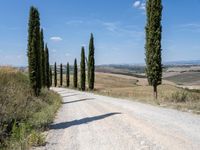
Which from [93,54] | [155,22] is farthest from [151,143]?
[93,54]

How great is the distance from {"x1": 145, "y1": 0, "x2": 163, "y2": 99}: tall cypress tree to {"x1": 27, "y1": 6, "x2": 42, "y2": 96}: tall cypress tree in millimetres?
10165

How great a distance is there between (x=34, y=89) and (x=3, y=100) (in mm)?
14309

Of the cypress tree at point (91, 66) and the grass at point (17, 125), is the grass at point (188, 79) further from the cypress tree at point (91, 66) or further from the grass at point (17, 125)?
the grass at point (17, 125)

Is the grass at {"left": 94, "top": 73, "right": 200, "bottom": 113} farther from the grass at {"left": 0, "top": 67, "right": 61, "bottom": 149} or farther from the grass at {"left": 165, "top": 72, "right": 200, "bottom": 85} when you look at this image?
A: the grass at {"left": 165, "top": 72, "right": 200, "bottom": 85}

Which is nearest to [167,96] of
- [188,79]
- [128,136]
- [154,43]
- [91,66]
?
[154,43]

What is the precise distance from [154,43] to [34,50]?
36.4ft

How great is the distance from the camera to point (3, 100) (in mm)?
13445

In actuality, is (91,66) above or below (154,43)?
below

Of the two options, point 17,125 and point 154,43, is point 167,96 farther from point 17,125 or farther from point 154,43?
point 17,125

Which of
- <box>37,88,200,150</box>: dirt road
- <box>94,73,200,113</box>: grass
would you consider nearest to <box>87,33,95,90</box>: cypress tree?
<box>94,73,200,113</box>: grass

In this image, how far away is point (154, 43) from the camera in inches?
1072

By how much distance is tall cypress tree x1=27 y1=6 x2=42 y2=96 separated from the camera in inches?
1111

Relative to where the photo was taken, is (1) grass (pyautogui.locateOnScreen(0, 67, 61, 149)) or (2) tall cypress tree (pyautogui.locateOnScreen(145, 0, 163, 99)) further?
(2) tall cypress tree (pyautogui.locateOnScreen(145, 0, 163, 99))

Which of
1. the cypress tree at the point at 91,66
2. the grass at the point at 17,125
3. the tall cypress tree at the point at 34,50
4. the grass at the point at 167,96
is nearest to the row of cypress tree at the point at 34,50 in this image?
the tall cypress tree at the point at 34,50
